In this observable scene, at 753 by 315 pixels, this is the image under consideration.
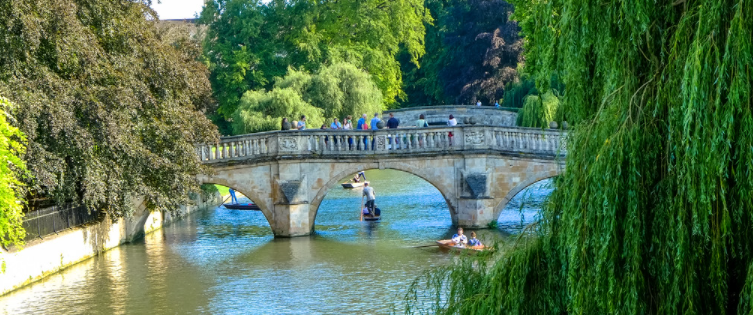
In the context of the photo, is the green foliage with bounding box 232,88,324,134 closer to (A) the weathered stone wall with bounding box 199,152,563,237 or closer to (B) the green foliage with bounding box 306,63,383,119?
(B) the green foliage with bounding box 306,63,383,119

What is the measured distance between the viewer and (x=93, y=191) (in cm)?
1777

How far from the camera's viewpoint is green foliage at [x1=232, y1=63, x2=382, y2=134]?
3025 cm

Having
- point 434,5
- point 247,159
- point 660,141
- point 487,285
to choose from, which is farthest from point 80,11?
point 434,5

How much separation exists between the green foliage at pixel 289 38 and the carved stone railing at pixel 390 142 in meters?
10.4

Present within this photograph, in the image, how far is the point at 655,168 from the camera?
6.88m

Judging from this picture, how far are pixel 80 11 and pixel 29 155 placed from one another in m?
3.33

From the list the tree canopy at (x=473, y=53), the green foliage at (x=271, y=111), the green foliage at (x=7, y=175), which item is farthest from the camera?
the tree canopy at (x=473, y=53)

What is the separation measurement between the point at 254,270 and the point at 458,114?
1991 centimetres

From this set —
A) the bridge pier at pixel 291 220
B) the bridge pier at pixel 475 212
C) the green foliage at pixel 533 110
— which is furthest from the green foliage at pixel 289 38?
the bridge pier at pixel 475 212

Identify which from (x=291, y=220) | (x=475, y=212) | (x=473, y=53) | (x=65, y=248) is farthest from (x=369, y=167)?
(x=473, y=53)

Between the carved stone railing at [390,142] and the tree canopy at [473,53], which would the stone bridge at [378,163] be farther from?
the tree canopy at [473,53]

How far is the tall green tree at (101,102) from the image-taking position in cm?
1653

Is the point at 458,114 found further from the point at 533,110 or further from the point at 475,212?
the point at 475,212

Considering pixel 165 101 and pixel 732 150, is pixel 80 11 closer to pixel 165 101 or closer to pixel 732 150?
pixel 165 101
